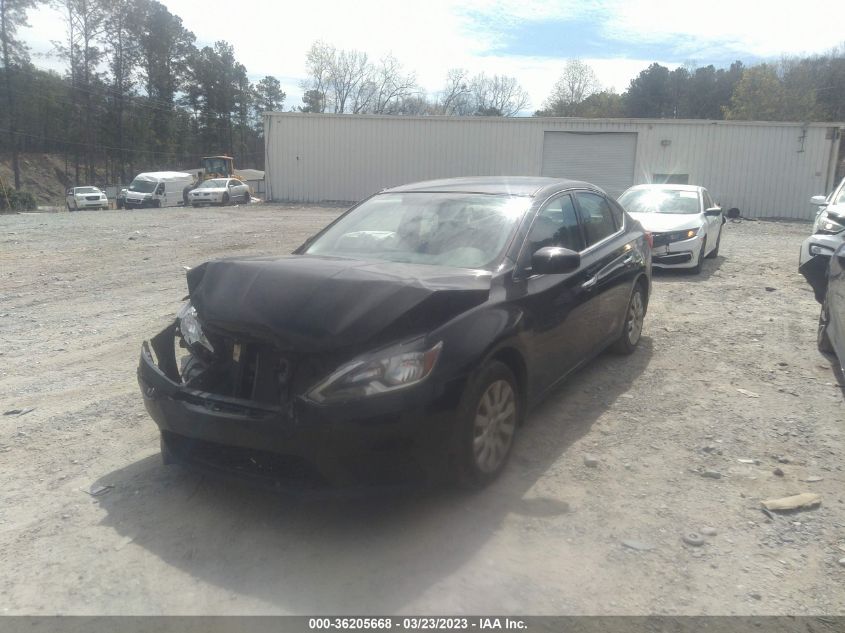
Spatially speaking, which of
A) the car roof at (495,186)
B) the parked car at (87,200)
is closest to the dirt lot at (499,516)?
the car roof at (495,186)

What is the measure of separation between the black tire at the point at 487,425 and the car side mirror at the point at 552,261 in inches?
27.5

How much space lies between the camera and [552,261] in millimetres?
3965

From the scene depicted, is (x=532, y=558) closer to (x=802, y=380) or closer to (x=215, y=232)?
(x=802, y=380)

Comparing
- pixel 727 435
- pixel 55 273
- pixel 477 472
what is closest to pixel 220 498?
pixel 477 472

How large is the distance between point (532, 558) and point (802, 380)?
364 cm

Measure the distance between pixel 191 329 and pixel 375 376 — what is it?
1.27m

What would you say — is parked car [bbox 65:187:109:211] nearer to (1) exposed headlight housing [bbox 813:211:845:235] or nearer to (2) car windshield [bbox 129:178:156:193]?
(2) car windshield [bbox 129:178:156:193]

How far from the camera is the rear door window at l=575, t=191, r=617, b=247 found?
17.0 ft

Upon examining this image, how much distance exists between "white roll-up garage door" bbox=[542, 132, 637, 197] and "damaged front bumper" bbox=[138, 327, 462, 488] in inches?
1102

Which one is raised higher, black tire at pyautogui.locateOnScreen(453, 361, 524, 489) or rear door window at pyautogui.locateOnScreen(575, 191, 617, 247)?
rear door window at pyautogui.locateOnScreen(575, 191, 617, 247)

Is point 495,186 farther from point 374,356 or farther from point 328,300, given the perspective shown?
point 374,356

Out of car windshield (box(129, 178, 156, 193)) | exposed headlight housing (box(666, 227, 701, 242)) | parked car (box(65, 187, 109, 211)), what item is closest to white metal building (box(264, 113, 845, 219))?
car windshield (box(129, 178, 156, 193))

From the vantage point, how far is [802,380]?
17.9 ft

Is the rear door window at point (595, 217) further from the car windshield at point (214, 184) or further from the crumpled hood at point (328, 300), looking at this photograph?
the car windshield at point (214, 184)
